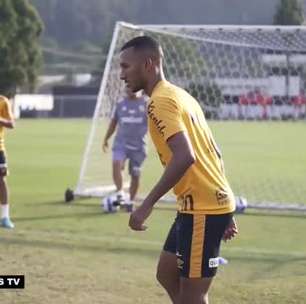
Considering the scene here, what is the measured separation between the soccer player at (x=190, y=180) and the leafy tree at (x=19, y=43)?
58762mm

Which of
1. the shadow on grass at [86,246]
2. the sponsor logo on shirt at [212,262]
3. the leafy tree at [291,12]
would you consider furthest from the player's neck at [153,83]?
the leafy tree at [291,12]

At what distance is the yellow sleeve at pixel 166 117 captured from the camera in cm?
507

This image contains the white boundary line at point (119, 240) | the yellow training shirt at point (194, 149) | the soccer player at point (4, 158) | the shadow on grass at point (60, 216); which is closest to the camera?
the yellow training shirt at point (194, 149)

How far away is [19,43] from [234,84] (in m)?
52.5

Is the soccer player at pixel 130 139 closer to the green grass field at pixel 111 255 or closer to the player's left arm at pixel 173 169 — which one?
the green grass field at pixel 111 255

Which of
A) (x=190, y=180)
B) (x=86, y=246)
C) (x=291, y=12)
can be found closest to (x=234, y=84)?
(x=291, y=12)

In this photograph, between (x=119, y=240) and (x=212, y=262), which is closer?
(x=212, y=262)

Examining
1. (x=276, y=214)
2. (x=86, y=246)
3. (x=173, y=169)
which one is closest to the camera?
(x=173, y=169)

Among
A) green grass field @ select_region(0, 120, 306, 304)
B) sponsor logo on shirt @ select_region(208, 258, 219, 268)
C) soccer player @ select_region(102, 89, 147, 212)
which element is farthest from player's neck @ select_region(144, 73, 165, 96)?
soccer player @ select_region(102, 89, 147, 212)

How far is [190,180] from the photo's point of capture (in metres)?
5.24

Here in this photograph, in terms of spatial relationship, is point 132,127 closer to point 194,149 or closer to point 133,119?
point 133,119

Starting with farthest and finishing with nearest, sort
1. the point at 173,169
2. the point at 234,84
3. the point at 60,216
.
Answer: the point at 234,84 → the point at 60,216 → the point at 173,169

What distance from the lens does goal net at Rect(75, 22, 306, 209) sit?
14617mm

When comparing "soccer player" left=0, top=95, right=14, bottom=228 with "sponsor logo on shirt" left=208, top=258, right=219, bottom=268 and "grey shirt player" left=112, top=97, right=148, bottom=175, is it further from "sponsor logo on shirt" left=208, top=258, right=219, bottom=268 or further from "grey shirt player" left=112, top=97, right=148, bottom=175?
"sponsor logo on shirt" left=208, top=258, right=219, bottom=268
